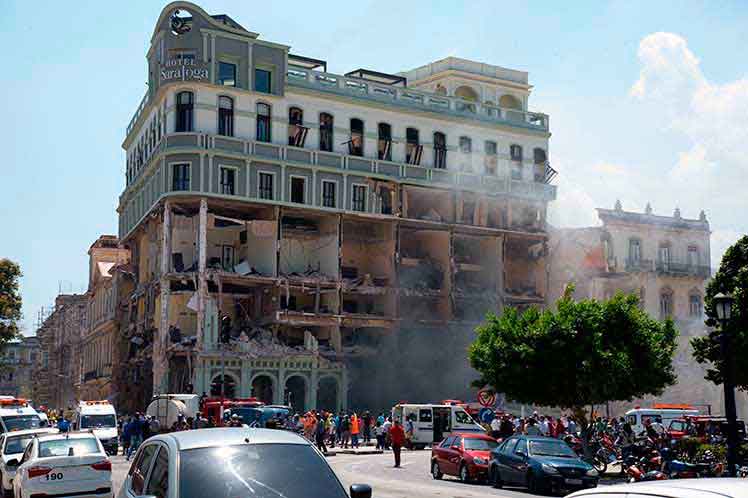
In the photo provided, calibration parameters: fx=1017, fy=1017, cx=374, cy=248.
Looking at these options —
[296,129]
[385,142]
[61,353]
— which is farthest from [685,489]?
[61,353]

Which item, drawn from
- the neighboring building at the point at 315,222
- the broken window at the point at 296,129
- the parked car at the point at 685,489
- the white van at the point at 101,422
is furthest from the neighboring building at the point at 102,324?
the parked car at the point at 685,489

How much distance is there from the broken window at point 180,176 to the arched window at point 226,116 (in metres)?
3.17

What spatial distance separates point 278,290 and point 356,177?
30.2ft

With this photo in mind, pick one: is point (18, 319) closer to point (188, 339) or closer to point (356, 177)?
point (188, 339)

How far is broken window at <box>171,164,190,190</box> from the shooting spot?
2408 inches

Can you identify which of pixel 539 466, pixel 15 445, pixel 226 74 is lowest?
pixel 539 466

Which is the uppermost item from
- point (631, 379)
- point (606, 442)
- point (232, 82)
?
point (232, 82)

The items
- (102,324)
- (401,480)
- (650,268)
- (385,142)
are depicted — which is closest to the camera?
(401,480)

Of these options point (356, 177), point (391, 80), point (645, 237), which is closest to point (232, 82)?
point (356, 177)

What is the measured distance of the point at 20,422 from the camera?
3506cm

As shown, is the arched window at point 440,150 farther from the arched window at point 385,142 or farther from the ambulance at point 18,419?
the ambulance at point 18,419

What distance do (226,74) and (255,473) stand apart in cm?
5544

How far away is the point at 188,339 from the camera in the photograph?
197 feet

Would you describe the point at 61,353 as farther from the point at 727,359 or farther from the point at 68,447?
the point at 727,359
